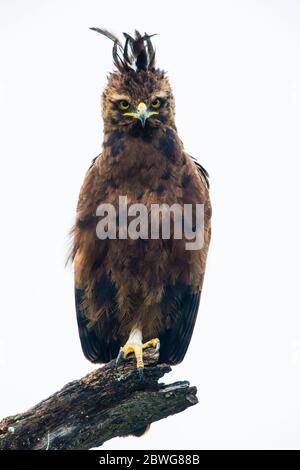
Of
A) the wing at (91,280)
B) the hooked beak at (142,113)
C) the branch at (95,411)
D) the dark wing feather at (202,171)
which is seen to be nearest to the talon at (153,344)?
the wing at (91,280)

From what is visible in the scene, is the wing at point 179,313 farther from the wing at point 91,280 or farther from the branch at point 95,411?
the branch at point 95,411

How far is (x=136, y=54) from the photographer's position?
7.48 m

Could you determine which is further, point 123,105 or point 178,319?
point 178,319

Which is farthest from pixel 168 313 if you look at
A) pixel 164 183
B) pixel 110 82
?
pixel 110 82

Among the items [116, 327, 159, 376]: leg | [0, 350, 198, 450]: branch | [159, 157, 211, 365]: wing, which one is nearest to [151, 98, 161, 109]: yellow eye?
[159, 157, 211, 365]: wing

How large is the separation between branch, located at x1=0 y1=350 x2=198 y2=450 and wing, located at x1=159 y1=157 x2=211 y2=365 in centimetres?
107

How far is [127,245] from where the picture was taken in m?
7.05

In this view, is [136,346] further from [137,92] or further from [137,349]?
[137,92]

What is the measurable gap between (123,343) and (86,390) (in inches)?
53.0

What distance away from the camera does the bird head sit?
23.7 feet

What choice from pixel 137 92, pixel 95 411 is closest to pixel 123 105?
pixel 137 92

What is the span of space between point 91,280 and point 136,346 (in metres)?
0.72
